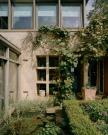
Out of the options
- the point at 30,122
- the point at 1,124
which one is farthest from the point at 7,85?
the point at 30,122

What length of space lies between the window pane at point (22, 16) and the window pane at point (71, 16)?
1.56 m

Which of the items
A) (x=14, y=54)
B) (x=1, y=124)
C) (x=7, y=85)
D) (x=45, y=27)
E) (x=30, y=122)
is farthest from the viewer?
(x=45, y=27)

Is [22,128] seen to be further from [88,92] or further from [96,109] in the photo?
[88,92]

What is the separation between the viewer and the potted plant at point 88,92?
1527cm

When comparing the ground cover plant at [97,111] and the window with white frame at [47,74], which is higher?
the window with white frame at [47,74]

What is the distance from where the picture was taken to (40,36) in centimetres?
1591

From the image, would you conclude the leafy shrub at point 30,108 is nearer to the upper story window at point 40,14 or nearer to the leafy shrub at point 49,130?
the leafy shrub at point 49,130

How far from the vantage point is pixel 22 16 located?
16.6 meters

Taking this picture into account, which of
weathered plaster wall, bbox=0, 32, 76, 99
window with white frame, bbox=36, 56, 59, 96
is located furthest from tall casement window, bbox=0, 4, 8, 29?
window with white frame, bbox=36, 56, 59, 96

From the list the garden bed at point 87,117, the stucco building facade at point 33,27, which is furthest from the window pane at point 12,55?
the garden bed at point 87,117

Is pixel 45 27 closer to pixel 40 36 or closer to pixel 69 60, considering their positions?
pixel 40 36

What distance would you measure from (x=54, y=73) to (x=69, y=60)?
1.16m

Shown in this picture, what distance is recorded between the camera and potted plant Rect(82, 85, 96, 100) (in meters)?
15.3

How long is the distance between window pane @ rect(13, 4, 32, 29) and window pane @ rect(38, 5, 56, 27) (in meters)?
0.46
